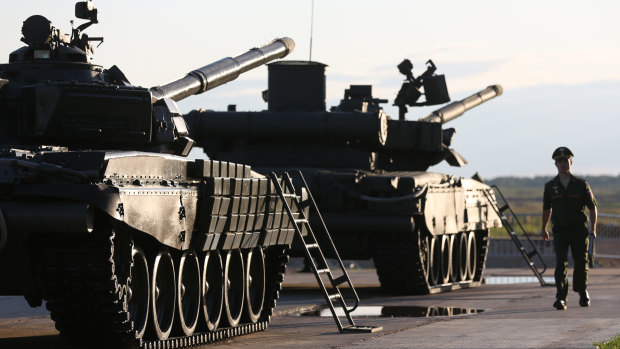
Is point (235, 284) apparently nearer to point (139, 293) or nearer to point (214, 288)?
point (214, 288)

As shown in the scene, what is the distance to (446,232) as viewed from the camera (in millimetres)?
21703

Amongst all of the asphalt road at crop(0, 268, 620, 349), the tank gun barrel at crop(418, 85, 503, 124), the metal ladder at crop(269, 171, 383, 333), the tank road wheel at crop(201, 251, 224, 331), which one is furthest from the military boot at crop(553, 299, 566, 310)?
the tank gun barrel at crop(418, 85, 503, 124)

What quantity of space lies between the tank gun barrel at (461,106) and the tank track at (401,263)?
240 inches

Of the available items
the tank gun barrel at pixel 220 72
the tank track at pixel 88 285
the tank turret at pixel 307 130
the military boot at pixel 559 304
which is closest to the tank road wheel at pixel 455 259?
the tank turret at pixel 307 130

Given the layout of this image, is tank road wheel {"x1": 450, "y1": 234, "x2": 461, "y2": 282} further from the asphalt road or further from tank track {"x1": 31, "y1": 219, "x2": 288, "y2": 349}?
tank track {"x1": 31, "y1": 219, "x2": 288, "y2": 349}

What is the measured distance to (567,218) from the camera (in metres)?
17.1

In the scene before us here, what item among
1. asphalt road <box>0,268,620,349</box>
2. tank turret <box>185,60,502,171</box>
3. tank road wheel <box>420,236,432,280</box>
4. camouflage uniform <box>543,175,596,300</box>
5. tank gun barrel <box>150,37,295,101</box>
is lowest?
asphalt road <box>0,268,620,349</box>

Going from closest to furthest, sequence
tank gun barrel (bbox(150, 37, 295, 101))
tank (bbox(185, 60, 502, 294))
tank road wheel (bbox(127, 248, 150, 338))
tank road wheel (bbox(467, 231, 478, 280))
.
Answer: tank road wheel (bbox(127, 248, 150, 338)), tank gun barrel (bbox(150, 37, 295, 101)), tank (bbox(185, 60, 502, 294)), tank road wheel (bbox(467, 231, 478, 280))

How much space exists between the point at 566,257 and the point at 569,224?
40cm

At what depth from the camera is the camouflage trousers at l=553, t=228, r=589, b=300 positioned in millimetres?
17000

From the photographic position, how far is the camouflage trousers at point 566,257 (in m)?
17.0

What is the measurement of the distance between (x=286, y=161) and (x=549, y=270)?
9278 millimetres

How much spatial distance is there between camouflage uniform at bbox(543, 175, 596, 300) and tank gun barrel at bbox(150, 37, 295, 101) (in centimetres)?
441

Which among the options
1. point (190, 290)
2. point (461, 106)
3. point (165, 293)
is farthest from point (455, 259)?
point (165, 293)
